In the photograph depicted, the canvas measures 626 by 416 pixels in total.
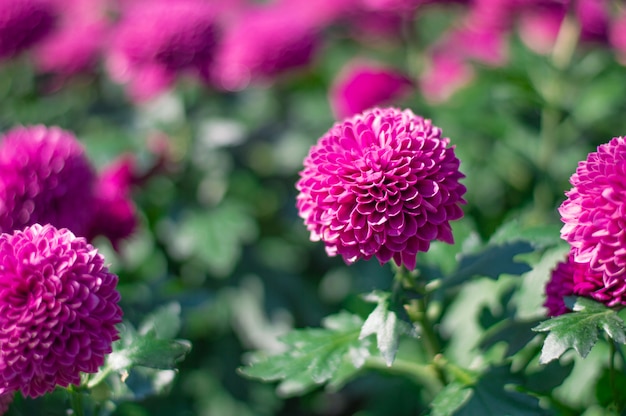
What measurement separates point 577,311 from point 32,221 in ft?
4.08

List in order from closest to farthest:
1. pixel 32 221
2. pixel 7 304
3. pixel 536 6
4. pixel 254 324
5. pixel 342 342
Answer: pixel 7 304, pixel 342 342, pixel 32 221, pixel 536 6, pixel 254 324

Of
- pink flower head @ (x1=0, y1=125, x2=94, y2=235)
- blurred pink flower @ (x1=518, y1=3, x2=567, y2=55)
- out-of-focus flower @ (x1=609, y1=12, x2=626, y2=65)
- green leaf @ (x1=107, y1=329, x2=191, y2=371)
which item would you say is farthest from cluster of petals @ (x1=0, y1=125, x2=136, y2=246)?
out-of-focus flower @ (x1=609, y1=12, x2=626, y2=65)

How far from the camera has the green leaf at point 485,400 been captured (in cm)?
142

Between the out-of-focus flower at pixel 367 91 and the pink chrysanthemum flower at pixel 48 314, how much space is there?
126 centimetres

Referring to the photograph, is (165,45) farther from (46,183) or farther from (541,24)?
(541,24)

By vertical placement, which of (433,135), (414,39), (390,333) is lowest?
(414,39)

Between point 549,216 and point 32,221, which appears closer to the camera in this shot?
point 32,221

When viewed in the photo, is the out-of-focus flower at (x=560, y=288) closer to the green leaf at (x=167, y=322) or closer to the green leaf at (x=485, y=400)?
the green leaf at (x=485, y=400)

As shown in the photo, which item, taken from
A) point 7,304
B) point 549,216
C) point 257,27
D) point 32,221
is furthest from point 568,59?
point 7,304

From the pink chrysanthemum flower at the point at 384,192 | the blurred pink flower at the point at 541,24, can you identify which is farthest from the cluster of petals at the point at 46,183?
the blurred pink flower at the point at 541,24

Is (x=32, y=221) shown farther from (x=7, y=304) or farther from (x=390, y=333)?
(x=390, y=333)

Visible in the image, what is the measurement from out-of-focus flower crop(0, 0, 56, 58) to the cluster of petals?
86 centimetres

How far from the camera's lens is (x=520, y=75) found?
2.33 meters

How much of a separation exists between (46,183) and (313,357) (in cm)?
83
